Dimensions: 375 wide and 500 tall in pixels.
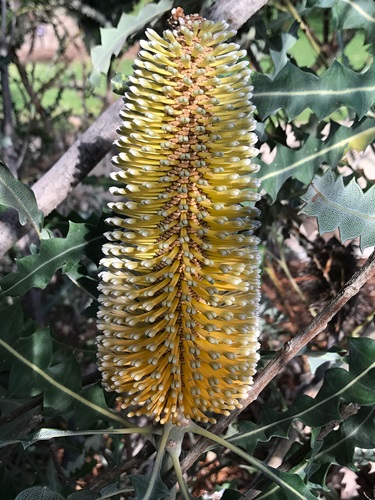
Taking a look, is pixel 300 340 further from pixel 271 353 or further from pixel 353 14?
pixel 353 14

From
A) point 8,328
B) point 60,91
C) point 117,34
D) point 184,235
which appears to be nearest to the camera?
point 184,235

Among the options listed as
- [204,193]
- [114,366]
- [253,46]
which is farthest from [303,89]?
[253,46]

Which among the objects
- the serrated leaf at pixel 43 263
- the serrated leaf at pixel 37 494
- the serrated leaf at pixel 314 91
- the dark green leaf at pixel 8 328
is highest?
the serrated leaf at pixel 314 91

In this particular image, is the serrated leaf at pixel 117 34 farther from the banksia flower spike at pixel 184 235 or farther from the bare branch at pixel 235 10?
the banksia flower spike at pixel 184 235

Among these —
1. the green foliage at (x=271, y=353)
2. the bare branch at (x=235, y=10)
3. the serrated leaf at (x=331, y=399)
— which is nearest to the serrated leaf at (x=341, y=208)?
the green foliage at (x=271, y=353)

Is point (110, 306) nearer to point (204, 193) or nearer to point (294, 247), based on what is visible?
point (204, 193)

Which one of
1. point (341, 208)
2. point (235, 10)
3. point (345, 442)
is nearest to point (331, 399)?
point (345, 442)
